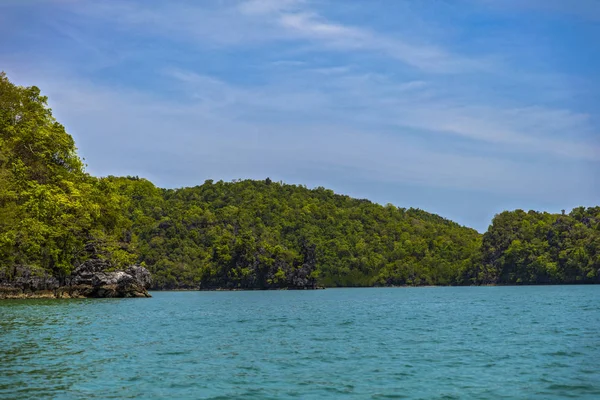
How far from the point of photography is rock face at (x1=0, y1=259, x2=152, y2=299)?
2783 inches

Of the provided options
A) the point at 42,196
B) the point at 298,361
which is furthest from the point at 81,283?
the point at 298,361

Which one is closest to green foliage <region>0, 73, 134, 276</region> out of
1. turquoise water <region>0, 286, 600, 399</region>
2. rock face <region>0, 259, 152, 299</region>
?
rock face <region>0, 259, 152, 299</region>

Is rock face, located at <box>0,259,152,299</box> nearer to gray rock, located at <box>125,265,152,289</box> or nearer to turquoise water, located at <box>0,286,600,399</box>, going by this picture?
gray rock, located at <box>125,265,152,289</box>

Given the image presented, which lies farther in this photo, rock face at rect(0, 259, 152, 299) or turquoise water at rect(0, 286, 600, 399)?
rock face at rect(0, 259, 152, 299)

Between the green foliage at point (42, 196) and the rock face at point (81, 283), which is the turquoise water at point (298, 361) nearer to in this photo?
the green foliage at point (42, 196)

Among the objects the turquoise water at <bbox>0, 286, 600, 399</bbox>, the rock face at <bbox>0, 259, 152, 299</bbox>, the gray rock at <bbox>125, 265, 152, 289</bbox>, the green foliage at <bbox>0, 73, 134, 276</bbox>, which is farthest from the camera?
the gray rock at <bbox>125, 265, 152, 289</bbox>

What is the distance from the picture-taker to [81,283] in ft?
262

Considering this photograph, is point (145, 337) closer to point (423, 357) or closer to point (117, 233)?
point (423, 357)

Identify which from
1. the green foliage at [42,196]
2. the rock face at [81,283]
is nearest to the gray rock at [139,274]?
the rock face at [81,283]

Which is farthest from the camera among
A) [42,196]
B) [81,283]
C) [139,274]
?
[139,274]

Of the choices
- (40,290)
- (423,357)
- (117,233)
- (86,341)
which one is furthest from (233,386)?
(117,233)

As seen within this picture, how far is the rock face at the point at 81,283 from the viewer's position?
70.7m

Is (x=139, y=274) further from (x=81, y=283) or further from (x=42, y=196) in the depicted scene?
(x=42, y=196)

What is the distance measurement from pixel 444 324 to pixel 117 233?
62149 mm
